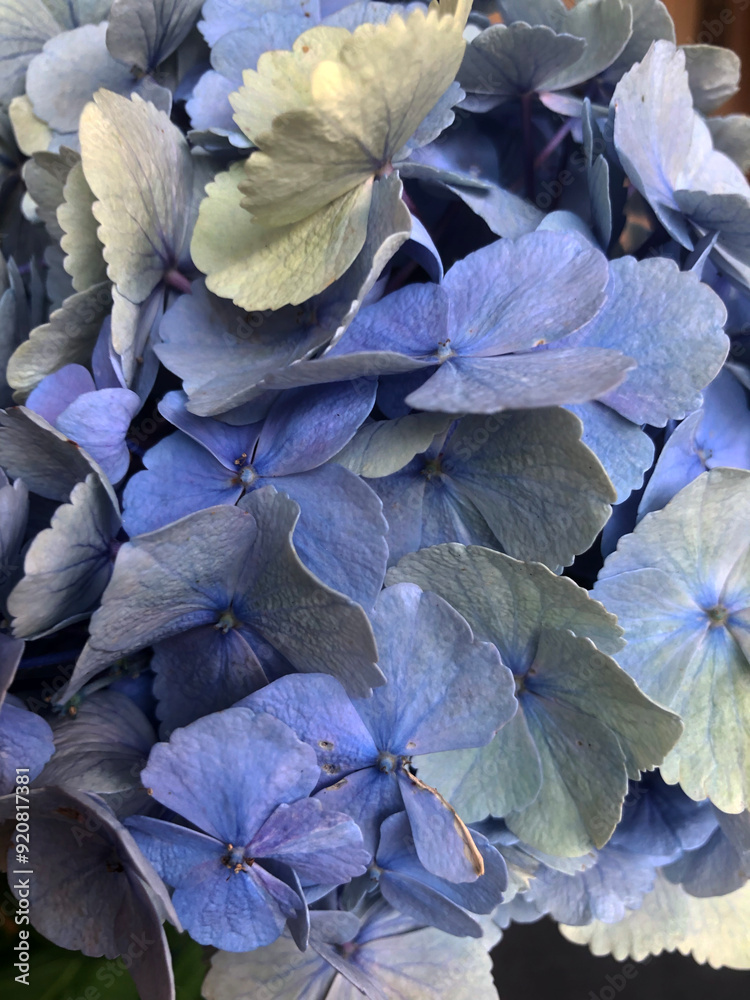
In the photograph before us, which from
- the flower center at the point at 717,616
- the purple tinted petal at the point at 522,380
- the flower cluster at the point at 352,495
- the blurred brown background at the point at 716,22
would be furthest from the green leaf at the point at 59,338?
the blurred brown background at the point at 716,22

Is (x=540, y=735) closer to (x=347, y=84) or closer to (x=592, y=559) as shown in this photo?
(x=592, y=559)

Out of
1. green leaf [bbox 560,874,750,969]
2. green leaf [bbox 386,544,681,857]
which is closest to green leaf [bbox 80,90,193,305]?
green leaf [bbox 386,544,681,857]

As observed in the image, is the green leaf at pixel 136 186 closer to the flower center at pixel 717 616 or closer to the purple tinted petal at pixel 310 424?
the purple tinted petal at pixel 310 424

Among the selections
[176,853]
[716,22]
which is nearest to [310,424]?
[176,853]

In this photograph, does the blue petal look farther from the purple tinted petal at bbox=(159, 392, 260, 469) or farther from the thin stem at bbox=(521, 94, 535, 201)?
the thin stem at bbox=(521, 94, 535, 201)

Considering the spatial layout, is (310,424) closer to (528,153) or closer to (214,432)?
(214,432)

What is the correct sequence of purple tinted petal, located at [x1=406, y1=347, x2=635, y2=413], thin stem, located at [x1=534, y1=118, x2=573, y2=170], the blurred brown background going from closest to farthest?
purple tinted petal, located at [x1=406, y1=347, x2=635, y2=413] < thin stem, located at [x1=534, y1=118, x2=573, y2=170] < the blurred brown background
